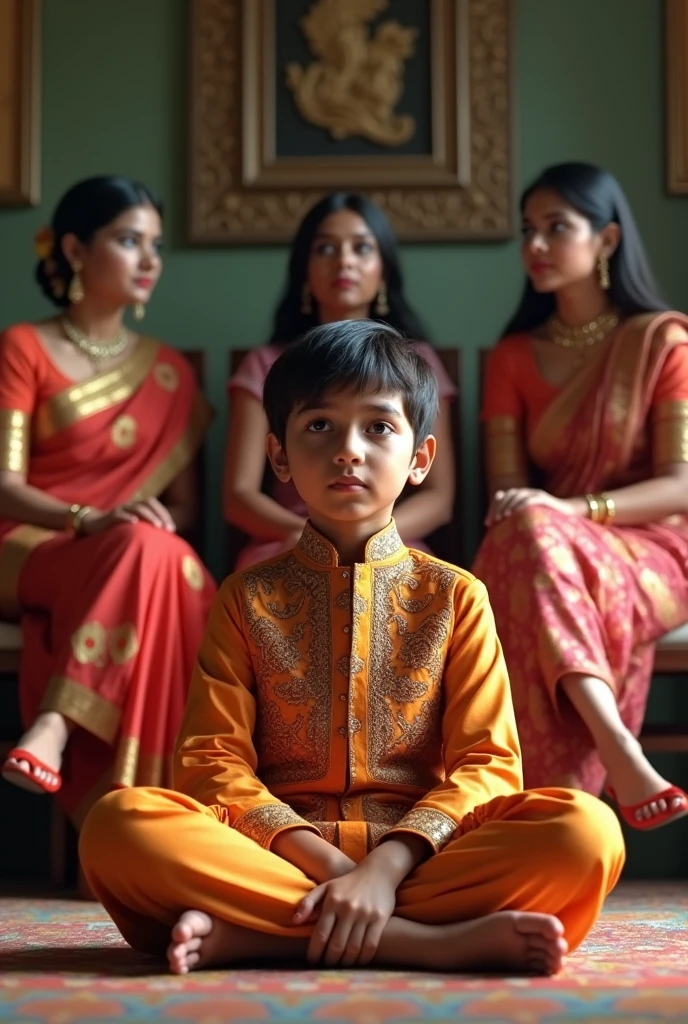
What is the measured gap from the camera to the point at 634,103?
10.6 feet

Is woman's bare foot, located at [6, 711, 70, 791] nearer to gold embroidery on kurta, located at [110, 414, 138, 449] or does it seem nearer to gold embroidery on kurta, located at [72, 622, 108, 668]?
gold embroidery on kurta, located at [72, 622, 108, 668]

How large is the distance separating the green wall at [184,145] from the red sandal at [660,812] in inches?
49.0

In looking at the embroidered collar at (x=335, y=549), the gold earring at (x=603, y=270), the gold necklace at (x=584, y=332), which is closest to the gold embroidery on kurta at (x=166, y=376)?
the gold necklace at (x=584, y=332)

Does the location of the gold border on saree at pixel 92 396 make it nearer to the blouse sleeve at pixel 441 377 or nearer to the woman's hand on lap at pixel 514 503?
the blouse sleeve at pixel 441 377

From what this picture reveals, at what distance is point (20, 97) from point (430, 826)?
7.64 feet

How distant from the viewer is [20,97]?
3.25 meters

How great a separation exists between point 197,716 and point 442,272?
1.87 meters

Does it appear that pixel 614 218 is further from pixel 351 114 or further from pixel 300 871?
pixel 300 871

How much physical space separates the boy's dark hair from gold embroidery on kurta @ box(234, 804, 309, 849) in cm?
43

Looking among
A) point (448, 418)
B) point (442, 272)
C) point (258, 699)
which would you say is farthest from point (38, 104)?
point (258, 699)

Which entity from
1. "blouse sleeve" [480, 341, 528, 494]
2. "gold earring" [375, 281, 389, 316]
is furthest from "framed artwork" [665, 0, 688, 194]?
"gold earring" [375, 281, 389, 316]

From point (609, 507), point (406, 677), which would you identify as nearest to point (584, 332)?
point (609, 507)

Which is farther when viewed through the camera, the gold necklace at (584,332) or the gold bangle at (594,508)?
the gold necklace at (584,332)

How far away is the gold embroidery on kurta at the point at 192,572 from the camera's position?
2510mm
